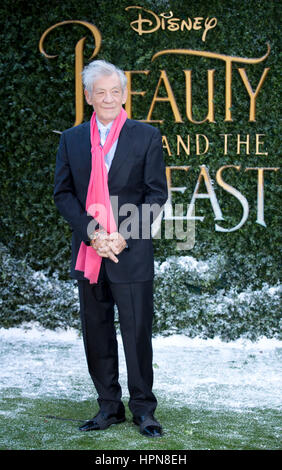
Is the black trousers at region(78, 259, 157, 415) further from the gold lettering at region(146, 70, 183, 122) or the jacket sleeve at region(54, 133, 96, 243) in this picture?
the gold lettering at region(146, 70, 183, 122)

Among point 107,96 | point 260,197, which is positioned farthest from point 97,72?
point 260,197

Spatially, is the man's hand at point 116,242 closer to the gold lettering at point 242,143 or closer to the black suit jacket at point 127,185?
the black suit jacket at point 127,185

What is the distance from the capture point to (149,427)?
3191 mm

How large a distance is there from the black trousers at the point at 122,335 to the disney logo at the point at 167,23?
9.79 ft

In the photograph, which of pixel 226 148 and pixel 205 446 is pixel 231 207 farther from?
pixel 205 446

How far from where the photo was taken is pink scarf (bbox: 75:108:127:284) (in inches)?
123

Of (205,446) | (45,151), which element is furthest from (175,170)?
(205,446)

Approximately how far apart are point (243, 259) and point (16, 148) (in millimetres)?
2232

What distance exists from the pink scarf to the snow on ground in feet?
3.86

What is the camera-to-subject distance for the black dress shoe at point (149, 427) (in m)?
3.18

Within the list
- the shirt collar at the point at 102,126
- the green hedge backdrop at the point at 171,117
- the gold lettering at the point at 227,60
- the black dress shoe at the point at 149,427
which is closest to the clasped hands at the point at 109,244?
the shirt collar at the point at 102,126

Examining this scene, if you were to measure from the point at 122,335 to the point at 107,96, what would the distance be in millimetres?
1210

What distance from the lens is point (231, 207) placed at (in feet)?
17.9

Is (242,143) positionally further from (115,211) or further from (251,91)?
(115,211)
